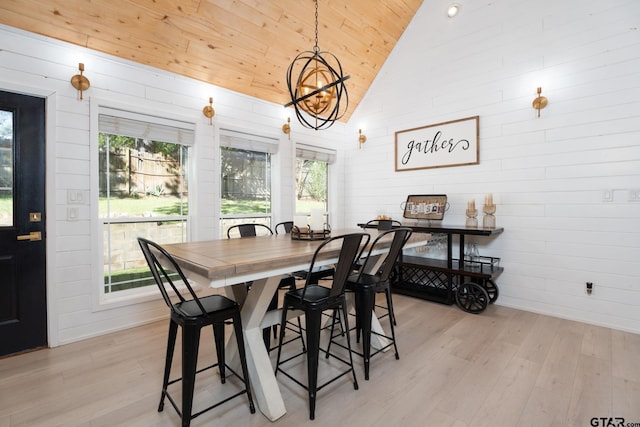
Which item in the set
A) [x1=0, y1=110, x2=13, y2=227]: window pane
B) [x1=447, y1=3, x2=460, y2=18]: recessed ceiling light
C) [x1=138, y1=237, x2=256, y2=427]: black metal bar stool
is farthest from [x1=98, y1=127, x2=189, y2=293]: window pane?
[x1=447, y1=3, x2=460, y2=18]: recessed ceiling light

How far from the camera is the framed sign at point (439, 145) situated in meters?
3.75

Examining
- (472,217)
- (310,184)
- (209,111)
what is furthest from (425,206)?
(209,111)

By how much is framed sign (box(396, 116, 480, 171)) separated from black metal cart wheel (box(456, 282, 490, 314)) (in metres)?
1.44

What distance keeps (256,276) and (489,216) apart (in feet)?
9.62

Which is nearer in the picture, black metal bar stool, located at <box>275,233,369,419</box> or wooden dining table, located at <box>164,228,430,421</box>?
wooden dining table, located at <box>164,228,430,421</box>

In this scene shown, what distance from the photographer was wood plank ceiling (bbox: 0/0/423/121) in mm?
2494

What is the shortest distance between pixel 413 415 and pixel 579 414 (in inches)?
35.9

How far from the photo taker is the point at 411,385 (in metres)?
2.05

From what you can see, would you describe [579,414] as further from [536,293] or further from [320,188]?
[320,188]

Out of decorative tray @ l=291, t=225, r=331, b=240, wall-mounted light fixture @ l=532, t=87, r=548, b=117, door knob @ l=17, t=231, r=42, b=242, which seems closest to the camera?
decorative tray @ l=291, t=225, r=331, b=240

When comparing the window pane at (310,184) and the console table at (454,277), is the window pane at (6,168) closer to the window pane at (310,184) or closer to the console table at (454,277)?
the window pane at (310,184)

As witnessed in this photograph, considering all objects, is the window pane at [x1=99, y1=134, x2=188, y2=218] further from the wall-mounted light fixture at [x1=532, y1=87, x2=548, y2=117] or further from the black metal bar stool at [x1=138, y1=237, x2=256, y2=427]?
the wall-mounted light fixture at [x1=532, y1=87, x2=548, y2=117]

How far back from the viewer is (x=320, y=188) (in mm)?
5078

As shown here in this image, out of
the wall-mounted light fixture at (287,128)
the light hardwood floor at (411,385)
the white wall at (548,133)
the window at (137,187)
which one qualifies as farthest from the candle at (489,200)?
the window at (137,187)
